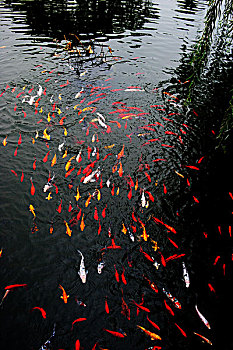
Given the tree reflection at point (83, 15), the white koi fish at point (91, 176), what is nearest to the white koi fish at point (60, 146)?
the white koi fish at point (91, 176)

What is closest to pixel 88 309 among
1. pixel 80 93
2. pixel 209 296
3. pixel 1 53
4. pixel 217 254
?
pixel 209 296

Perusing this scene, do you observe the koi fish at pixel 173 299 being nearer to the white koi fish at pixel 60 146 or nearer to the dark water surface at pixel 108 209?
the dark water surface at pixel 108 209

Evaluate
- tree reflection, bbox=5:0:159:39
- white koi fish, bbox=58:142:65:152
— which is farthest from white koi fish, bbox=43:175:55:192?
tree reflection, bbox=5:0:159:39

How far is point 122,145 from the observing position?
762 cm

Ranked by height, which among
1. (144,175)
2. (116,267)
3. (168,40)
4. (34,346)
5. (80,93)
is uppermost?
(168,40)

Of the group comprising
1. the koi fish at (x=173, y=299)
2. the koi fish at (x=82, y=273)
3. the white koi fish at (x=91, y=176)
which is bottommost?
the koi fish at (x=173, y=299)

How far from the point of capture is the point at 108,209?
5730 mm

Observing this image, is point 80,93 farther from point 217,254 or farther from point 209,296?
point 209,296

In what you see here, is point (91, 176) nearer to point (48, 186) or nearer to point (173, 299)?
point (48, 186)

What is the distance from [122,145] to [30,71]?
274 inches

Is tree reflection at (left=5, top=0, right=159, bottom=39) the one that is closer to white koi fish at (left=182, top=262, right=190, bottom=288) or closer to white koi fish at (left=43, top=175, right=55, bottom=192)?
white koi fish at (left=43, top=175, right=55, bottom=192)

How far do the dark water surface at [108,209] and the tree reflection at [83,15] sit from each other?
247 inches

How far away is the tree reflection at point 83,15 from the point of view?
55.0 feet

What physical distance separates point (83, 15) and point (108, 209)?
793 inches
